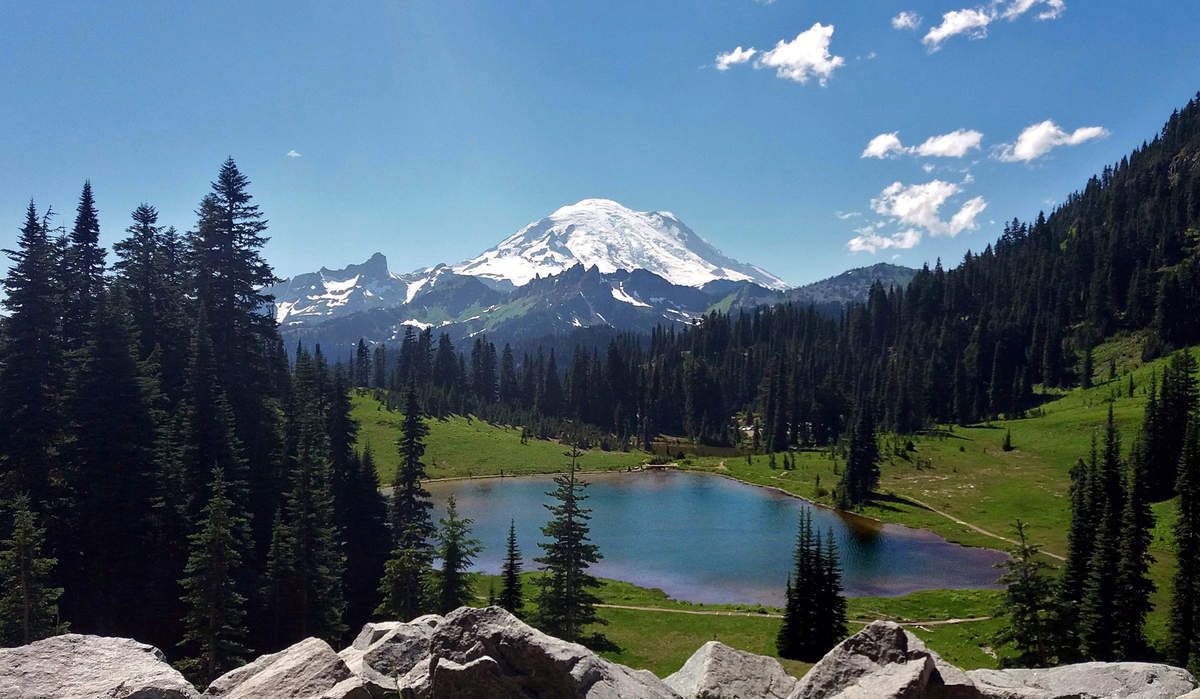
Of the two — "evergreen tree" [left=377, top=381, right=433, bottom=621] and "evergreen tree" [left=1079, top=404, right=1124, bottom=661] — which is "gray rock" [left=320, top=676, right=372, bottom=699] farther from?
"evergreen tree" [left=1079, top=404, right=1124, bottom=661]

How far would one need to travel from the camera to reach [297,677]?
34.7 feet

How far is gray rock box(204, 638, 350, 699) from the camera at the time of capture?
1034 centimetres

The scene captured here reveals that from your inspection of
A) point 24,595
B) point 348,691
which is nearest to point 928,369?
point 24,595

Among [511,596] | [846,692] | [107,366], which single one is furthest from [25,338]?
[846,692]

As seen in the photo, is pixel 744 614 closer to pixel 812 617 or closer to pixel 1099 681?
pixel 812 617

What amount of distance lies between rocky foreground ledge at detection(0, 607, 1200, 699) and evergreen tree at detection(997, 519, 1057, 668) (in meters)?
23.8

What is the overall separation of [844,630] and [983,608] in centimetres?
2064

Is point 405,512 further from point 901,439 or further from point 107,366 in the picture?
point 901,439

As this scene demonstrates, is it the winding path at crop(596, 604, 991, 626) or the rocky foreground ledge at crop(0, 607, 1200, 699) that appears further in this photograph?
the winding path at crop(596, 604, 991, 626)

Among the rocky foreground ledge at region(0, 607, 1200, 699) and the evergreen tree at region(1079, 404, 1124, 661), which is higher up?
the rocky foreground ledge at region(0, 607, 1200, 699)

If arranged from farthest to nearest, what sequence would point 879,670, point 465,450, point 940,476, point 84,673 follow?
point 465,450
point 940,476
point 879,670
point 84,673

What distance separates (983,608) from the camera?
52719 mm

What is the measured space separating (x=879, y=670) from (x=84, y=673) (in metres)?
14.4

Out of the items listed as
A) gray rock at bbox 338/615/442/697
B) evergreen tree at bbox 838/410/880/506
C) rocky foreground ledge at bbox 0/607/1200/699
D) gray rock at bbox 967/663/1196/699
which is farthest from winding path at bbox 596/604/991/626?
evergreen tree at bbox 838/410/880/506
